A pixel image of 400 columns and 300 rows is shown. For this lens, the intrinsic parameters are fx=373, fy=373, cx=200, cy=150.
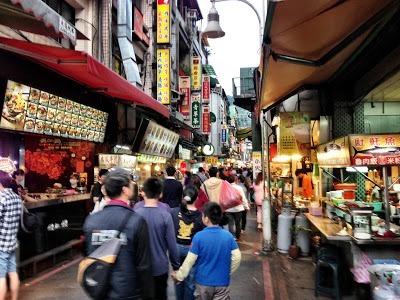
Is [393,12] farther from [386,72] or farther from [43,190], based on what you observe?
[43,190]

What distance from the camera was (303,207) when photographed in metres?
10.6

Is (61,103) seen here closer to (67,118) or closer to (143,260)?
(67,118)

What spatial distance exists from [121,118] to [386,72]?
9398 mm

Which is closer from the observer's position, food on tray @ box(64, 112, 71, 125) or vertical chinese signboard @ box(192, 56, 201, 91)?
food on tray @ box(64, 112, 71, 125)

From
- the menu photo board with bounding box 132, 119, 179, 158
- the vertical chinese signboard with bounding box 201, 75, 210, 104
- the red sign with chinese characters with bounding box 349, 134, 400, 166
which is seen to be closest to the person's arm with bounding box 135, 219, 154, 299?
the red sign with chinese characters with bounding box 349, 134, 400, 166

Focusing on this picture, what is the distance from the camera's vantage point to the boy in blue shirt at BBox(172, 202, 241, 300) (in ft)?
13.5

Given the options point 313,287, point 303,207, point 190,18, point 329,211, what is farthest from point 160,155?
point 190,18

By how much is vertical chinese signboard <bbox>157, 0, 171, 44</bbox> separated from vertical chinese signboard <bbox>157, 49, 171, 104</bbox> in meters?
0.65

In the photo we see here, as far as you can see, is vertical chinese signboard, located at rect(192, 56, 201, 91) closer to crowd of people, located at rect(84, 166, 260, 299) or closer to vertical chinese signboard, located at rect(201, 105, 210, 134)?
vertical chinese signboard, located at rect(201, 105, 210, 134)

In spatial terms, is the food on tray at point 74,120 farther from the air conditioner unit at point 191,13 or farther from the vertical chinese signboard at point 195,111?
the air conditioner unit at point 191,13

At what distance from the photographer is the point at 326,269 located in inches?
273

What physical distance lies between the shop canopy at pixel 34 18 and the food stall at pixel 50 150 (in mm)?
1591

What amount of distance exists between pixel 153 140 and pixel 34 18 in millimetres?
9730

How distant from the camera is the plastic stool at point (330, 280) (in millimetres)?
6414
